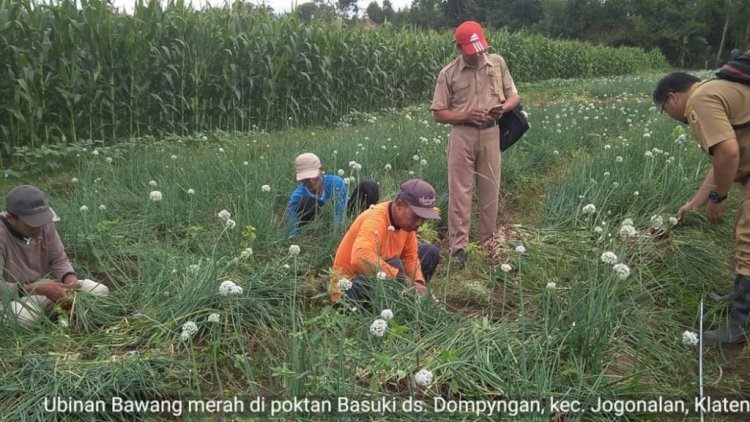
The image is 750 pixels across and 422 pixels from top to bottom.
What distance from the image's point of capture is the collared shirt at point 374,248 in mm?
3305

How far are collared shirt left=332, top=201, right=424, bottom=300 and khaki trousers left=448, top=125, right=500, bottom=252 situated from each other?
3.10ft

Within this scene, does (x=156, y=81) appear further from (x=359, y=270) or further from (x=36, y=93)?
(x=359, y=270)

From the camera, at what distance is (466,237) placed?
15.1ft

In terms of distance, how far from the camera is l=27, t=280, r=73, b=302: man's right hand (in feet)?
10.7

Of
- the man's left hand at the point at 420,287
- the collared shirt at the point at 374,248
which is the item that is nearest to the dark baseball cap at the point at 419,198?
the collared shirt at the point at 374,248

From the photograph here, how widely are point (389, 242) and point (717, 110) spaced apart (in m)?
1.93

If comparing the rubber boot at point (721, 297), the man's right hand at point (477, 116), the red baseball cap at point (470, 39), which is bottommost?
the rubber boot at point (721, 297)

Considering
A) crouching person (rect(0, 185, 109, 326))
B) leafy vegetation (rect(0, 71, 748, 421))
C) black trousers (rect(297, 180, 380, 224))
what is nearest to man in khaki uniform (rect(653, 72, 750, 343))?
leafy vegetation (rect(0, 71, 748, 421))

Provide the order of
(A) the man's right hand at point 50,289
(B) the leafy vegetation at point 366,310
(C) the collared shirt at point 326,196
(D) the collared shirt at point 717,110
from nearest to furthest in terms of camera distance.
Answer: (B) the leafy vegetation at point 366,310 → (D) the collared shirt at point 717,110 → (A) the man's right hand at point 50,289 → (C) the collared shirt at point 326,196

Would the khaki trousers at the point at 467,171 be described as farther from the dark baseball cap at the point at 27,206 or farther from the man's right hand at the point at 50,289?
the dark baseball cap at the point at 27,206

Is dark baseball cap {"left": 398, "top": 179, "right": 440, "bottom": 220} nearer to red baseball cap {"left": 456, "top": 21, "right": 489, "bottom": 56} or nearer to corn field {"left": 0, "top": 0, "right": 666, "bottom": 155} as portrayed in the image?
red baseball cap {"left": 456, "top": 21, "right": 489, "bottom": 56}

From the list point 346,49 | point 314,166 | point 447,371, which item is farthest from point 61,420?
point 346,49

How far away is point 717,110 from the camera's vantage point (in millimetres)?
3139

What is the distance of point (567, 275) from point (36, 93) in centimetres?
683
